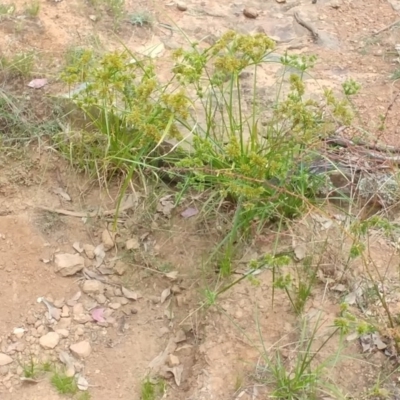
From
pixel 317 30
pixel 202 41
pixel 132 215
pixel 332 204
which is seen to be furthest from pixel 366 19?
pixel 132 215

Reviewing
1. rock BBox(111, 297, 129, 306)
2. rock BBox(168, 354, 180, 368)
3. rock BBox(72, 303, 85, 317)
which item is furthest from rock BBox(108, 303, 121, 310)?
rock BBox(168, 354, 180, 368)

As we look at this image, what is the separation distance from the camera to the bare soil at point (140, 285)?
2721 mm

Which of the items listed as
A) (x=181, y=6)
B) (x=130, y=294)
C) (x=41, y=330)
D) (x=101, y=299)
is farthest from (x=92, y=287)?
(x=181, y=6)

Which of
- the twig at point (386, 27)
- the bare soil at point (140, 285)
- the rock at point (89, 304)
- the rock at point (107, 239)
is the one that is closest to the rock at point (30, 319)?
the bare soil at point (140, 285)

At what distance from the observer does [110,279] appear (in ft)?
10.3

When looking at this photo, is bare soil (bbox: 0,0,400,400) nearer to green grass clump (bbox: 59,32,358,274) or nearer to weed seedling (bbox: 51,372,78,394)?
weed seedling (bbox: 51,372,78,394)

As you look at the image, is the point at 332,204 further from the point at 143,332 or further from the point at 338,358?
the point at 143,332

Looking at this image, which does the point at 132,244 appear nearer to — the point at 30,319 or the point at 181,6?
the point at 30,319

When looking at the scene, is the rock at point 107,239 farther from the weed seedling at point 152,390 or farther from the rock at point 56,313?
the weed seedling at point 152,390

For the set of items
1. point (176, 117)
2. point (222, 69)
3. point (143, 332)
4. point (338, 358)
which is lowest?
point (143, 332)

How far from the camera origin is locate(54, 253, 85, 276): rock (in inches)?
123

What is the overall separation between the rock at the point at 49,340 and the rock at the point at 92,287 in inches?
9.6

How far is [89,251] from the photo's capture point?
126 inches

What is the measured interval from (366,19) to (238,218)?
2.24 metres
